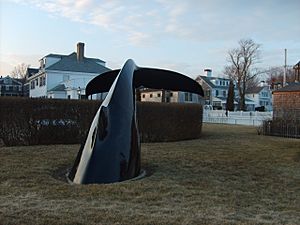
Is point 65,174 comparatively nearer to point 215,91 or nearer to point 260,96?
point 215,91

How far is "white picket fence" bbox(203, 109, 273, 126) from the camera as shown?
1374 inches

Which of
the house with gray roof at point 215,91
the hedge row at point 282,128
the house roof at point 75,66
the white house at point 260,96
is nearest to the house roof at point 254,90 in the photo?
the white house at point 260,96

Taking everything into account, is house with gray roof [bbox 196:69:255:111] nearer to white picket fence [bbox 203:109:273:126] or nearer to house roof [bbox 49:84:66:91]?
white picket fence [bbox 203:109:273:126]

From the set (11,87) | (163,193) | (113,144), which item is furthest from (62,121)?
(11,87)

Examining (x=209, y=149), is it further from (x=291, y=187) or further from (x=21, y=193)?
(x=21, y=193)

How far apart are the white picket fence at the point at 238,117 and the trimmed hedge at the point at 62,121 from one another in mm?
17066

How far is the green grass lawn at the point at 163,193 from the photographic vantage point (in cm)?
567

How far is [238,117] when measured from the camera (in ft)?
124

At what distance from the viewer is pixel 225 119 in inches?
1554

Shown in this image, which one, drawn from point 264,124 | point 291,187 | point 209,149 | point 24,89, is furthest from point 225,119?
point 24,89

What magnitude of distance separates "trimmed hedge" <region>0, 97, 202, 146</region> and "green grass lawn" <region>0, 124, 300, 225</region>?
2414mm

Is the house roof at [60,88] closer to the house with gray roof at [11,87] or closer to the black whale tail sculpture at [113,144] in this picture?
the black whale tail sculpture at [113,144]

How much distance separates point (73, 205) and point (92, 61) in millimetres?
46885

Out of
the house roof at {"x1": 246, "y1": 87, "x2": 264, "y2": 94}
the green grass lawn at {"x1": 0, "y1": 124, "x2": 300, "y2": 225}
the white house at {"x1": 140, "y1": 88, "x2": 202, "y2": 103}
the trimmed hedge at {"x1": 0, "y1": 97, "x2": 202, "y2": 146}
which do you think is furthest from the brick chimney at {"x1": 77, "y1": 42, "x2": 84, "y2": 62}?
the house roof at {"x1": 246, "y1": 87, "x2": 264, "y2": 94}
